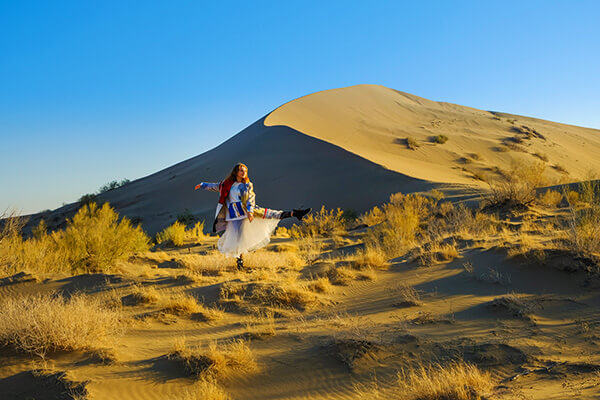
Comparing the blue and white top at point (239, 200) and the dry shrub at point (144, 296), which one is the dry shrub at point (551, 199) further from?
the dry shrub at point (144, 296)

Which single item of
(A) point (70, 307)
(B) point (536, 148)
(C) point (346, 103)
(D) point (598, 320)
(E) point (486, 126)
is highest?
(C) point (346, 103)

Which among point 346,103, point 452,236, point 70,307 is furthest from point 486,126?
point 70,307

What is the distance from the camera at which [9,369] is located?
13.1ft

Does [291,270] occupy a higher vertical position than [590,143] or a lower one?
lower

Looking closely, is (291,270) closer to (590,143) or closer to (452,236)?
(452,236)

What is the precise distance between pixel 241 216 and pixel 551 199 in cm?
1240

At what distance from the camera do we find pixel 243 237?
8.21 meters

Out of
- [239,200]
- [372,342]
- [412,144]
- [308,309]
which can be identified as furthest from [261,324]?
[412,144]

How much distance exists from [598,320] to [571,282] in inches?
63.2

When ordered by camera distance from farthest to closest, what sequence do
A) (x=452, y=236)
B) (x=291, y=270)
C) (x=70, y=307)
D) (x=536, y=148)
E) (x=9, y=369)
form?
(x=536, y=148) → (x=452, y=236) → (x=291, y=270) → (x=70, y=307) → (x=9, y=369)

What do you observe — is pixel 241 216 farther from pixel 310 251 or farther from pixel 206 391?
pixel 206 391

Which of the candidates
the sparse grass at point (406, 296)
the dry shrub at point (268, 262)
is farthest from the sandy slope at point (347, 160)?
the sparse grass at point (406, 296)

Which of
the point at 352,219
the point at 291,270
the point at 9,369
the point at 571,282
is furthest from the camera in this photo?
the point at 352,219

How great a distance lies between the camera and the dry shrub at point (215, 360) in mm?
4004
